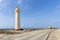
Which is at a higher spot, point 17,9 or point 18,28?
point 17,9

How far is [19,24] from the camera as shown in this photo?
75.1m

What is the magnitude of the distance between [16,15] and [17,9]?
10.9ft

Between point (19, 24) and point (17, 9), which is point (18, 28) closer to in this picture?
point (19, 24)

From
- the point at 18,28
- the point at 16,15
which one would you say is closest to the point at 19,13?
the point at 16,15

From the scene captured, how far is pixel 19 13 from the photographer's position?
252 ft

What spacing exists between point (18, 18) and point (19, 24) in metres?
3.20

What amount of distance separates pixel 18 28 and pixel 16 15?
7.13m

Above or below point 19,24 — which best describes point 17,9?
above

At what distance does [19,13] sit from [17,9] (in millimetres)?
2893

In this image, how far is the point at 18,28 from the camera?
2894 inches

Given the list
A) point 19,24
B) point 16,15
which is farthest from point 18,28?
point 16,15

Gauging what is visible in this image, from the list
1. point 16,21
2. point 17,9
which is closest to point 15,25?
point 16,21

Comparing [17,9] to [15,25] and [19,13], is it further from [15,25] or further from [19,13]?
[15,25]

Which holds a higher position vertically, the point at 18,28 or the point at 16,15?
the point at 16,15
